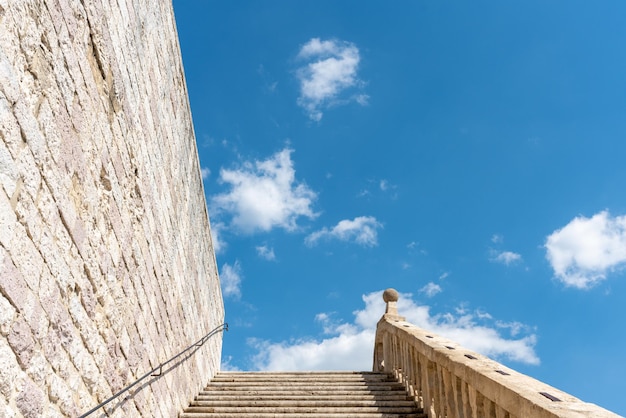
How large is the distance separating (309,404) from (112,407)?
8.85 feet

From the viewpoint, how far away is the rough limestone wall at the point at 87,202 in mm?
1989

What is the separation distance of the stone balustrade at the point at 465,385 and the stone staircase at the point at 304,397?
0.26 m

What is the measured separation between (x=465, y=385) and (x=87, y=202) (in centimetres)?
280

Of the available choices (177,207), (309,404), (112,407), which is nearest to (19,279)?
(112,407)

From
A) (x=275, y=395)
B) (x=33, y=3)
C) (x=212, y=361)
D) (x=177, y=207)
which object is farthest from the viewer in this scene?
(x=212, y=361)

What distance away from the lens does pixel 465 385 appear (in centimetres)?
370

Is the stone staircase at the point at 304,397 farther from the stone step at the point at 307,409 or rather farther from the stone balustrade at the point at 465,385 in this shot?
the stone balustrade at the point at 465,385

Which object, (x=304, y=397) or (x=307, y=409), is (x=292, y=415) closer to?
(x=307, y=409)

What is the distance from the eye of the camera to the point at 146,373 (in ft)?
12.7

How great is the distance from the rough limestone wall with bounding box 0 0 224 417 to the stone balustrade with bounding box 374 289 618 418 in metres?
2.29

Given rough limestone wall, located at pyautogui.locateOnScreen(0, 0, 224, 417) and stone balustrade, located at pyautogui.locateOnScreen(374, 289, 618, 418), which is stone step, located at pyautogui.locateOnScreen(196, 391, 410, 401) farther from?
rough limestone wall, located at pyautogui.locateOnScreen(0, 0, 224, 417)

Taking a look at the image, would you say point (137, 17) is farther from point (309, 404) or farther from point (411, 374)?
point (411, 374)

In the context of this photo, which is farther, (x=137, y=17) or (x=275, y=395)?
(x=275, y=395)

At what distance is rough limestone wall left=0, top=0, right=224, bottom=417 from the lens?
6.53 feet
